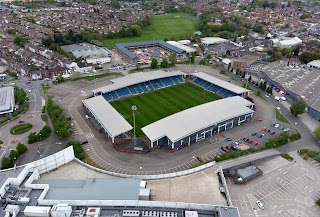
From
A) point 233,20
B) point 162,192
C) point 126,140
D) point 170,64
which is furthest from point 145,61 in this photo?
point 233,20

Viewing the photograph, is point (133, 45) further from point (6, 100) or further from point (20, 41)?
point (6, 100)

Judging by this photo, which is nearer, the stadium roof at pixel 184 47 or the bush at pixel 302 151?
the bush at pixel 302 151

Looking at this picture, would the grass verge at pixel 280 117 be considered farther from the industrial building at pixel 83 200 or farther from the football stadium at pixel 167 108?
the industrial building at pixel 83 200

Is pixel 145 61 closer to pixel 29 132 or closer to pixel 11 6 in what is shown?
pixel 29 132

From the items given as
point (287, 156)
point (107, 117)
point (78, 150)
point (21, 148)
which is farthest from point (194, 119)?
point (21, 148)

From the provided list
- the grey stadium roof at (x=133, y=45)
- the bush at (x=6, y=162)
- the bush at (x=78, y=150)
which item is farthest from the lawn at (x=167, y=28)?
the bush at (x=6, y=162)

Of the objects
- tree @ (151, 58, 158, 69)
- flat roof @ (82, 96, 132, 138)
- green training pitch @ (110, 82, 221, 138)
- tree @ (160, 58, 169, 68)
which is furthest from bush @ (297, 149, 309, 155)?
tree @ (151, 58, 158, 69)
